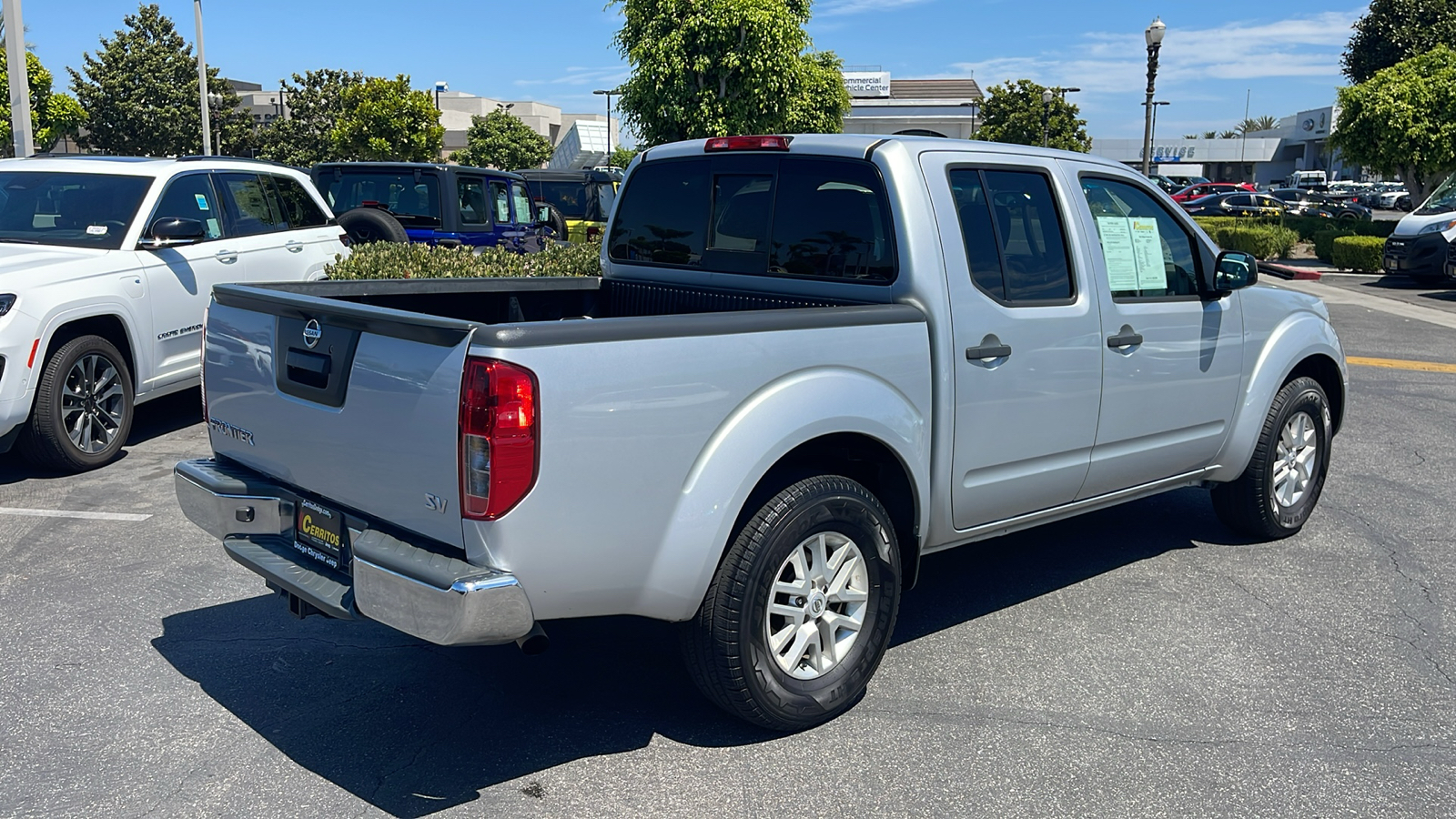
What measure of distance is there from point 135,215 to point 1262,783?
24.2ft

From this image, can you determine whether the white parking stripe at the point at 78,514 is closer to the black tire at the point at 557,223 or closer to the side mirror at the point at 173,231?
the side mirror at the point at 173,231

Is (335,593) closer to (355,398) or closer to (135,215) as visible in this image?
(355,398)

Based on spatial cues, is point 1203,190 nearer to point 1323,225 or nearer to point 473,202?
point 1323,225

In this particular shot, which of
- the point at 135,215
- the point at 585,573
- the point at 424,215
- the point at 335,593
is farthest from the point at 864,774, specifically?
the point at 424,215

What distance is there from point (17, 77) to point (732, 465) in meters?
13.3

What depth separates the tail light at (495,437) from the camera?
10.1ft

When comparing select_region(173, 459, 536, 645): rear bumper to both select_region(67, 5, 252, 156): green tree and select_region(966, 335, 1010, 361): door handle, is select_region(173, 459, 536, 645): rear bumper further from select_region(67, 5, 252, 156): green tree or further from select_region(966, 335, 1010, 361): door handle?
select_region(67, 5, 252, 156): green tree

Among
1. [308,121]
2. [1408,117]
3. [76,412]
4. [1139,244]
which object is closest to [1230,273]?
[1139,244]

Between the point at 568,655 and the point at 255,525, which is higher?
the point at 255,525

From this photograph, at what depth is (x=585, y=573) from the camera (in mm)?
3344

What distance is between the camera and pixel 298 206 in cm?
965

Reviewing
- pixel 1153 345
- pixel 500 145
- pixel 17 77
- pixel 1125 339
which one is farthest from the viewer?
pixel 500 145

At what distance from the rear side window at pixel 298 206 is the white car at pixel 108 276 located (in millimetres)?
193

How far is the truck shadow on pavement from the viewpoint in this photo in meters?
3.67
